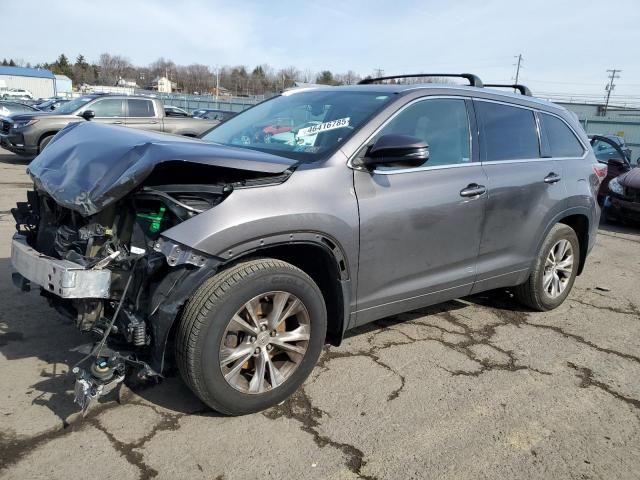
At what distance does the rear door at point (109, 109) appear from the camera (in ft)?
40.0

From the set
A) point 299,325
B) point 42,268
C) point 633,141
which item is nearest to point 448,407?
point 299,325

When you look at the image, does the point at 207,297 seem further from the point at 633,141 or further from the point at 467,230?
the point at 633,141

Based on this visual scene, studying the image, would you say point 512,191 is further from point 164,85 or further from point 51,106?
point 164,85

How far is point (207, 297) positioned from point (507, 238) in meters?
2.56

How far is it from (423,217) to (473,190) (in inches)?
22.1

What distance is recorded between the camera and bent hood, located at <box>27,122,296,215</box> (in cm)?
256

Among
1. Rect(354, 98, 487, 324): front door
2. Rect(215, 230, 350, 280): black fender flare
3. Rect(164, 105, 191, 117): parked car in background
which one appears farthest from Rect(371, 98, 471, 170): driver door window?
Rect(164, 105, 191, 117): parked car in background

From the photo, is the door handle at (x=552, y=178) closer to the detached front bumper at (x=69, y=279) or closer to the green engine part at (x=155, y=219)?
the green engine part at (x=155, y=219)

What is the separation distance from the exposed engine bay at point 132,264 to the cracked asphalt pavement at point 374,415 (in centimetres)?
34

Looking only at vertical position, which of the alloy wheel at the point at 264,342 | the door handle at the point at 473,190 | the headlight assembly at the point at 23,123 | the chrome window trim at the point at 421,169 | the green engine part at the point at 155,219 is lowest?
the alloy wheel at the point at 264,342

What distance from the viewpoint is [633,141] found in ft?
71.6

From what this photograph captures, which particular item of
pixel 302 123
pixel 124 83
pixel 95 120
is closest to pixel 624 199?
pixel 302 123

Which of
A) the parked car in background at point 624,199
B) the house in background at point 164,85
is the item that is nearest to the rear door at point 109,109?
the parked car in background at point 624,199

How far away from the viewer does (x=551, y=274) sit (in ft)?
15.6
